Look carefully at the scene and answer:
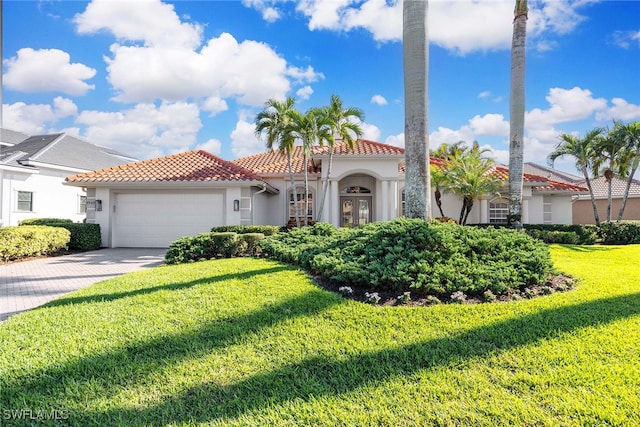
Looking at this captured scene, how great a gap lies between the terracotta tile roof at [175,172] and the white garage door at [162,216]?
0.88m

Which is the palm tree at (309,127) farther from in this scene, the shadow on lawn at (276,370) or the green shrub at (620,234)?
the green shrub at (620,234)

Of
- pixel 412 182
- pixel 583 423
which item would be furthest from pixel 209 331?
pixel 412 182

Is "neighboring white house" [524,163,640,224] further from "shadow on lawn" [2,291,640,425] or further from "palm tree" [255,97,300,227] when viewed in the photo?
"shadow on lawn" [2,291,640,425]

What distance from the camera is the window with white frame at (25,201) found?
20.1 metres

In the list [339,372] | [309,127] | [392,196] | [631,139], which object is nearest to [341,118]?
[309,127]

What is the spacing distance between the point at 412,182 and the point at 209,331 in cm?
510

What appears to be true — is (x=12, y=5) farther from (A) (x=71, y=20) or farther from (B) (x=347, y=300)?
(B) (x=347, y=300)

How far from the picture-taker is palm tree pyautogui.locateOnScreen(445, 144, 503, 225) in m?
17.6

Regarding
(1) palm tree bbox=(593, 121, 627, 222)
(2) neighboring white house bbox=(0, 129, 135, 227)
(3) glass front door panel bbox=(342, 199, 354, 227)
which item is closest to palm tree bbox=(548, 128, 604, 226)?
(1) palm tree bbox=(593, 121, 627, 222)

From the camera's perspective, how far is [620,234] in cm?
1697

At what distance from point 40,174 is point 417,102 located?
2426 centimetres

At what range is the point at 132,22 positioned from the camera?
978 cm

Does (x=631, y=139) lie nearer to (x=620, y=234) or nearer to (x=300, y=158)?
(x=620, y=234)

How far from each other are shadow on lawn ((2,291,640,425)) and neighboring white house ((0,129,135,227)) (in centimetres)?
Result: 2160
